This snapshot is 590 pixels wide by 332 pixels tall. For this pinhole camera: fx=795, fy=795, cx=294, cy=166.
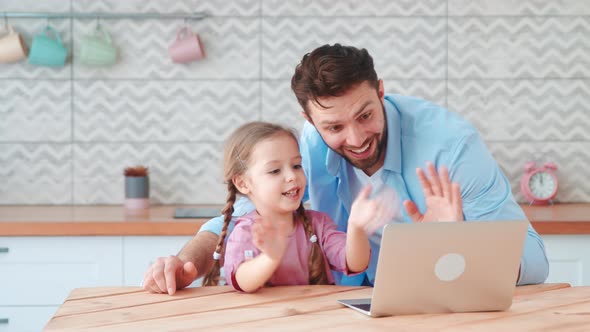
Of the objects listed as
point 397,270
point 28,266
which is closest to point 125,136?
point 28,266

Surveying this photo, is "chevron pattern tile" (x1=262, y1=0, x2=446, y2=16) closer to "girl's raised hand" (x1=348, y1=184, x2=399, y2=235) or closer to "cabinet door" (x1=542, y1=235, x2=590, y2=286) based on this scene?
"cabinet door" (x1=542, y1=235, x2=590, y2=286)

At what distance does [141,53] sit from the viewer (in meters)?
3.38

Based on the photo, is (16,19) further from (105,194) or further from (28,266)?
(28,266)

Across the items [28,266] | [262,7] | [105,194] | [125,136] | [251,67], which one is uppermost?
[262,7]

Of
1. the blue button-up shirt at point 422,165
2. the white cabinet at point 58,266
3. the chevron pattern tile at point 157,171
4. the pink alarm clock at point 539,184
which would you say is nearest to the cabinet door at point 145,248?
the white cabinet at point 58,266

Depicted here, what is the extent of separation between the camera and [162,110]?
11.2 feet

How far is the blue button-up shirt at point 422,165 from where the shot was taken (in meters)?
1.98

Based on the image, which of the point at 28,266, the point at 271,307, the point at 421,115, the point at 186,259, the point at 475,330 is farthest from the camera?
the point at 28,266

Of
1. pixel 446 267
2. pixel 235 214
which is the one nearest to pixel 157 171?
pixel 235 214

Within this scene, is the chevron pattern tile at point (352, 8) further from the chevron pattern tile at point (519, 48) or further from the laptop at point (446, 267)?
the laptop at point (446, 267)

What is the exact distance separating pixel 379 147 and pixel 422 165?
0.12 m

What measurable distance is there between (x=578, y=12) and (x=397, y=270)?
2483 millimetres

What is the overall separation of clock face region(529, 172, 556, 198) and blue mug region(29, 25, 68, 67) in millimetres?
2034

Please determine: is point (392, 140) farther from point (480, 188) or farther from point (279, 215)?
point (279, 215)
